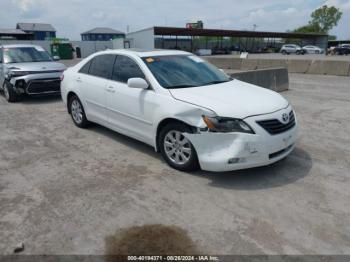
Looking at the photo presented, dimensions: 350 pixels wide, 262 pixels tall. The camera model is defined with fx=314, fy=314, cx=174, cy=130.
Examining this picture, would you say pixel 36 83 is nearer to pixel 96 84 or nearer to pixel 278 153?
pixel 96 84

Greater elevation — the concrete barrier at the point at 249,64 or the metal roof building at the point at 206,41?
the metal roof building at the point at 206,41

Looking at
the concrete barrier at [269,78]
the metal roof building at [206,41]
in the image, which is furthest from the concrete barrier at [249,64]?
the metal roof building at [206,41]

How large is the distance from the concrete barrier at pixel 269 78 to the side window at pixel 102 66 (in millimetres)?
4954

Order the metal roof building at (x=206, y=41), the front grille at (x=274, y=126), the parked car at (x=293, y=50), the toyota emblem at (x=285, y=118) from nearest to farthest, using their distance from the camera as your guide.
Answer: the front grille at (x=274, y=126), the toyota emblem at (x=285, y=118), the metal roof building at (x=206, y=41), the parked car at (x=293, y=50)

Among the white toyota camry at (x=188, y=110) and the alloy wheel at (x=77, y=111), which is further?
the alloy wheel at (x=77, y=111)

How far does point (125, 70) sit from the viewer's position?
5.25 meters

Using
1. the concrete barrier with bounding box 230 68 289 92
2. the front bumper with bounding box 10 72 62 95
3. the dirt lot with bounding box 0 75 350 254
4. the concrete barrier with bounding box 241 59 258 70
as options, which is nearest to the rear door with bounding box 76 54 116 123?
the dirt lot with bounding box 0 75 350 254

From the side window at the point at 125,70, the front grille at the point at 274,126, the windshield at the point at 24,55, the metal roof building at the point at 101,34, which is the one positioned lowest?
the front grille at the point at 274,126

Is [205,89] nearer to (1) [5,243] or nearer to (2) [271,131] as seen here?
(2) [271,131]

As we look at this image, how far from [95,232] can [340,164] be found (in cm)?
369

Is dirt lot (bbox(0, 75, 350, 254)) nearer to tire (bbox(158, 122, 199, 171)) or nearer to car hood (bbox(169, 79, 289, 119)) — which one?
tire (bbox(158, 122, 199, 171))

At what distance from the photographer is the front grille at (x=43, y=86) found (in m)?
9.22

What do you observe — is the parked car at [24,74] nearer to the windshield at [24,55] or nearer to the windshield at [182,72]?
the windshield at [24,55]

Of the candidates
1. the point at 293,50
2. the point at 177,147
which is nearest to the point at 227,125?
the point at 177,147
